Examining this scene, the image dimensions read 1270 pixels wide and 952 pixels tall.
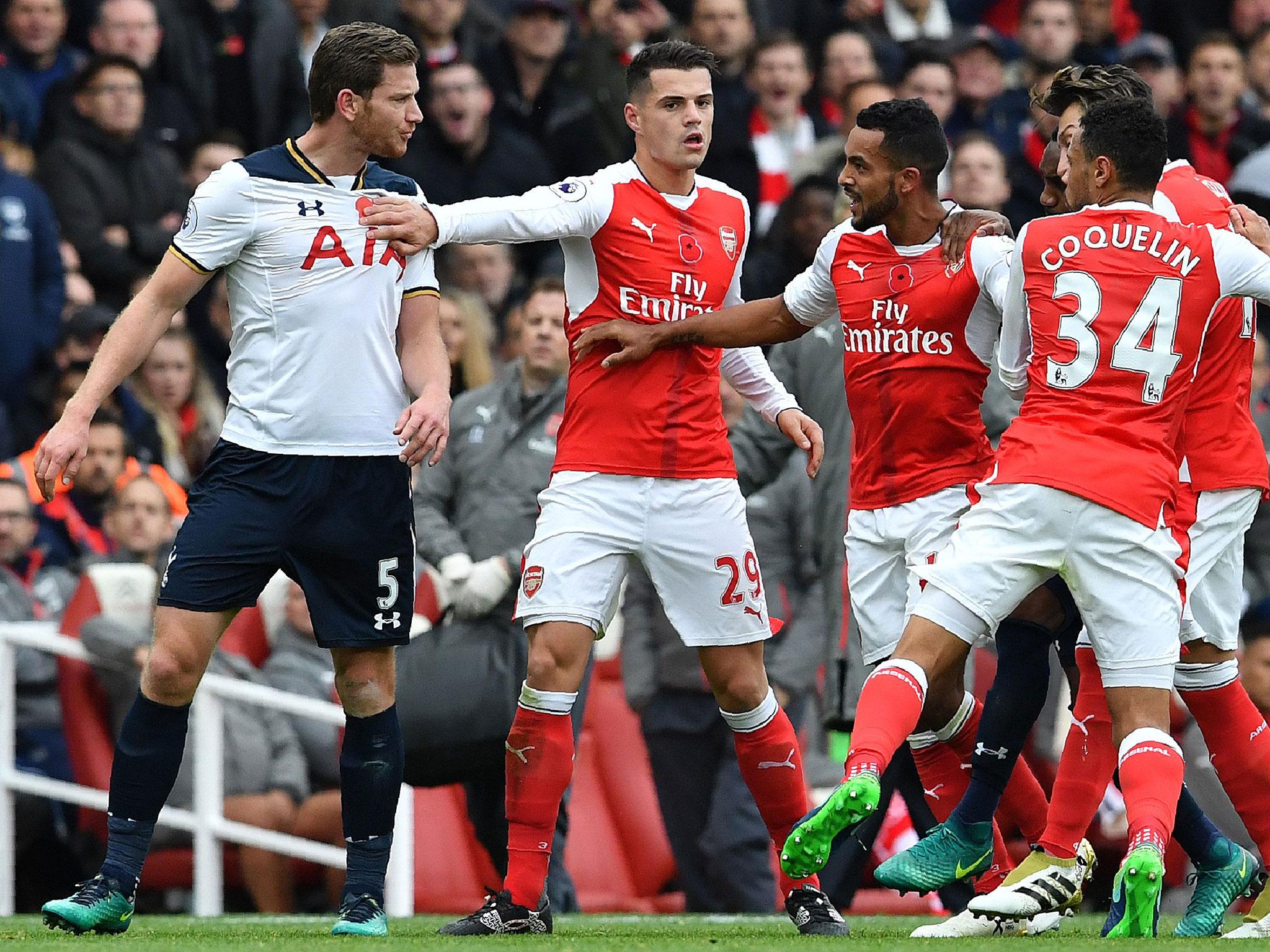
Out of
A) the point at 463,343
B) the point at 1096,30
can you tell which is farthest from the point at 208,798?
the point at 1096,30

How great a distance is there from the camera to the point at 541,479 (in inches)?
360

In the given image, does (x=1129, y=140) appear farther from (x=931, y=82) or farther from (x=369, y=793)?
(x=931, y=82)

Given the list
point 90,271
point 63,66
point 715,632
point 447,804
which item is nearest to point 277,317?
point 715,632

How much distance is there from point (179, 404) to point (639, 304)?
193 inches

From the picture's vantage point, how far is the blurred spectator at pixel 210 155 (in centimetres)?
1199

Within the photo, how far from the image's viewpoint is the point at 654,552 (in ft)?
23.1

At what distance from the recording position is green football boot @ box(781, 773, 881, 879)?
19.0 feet

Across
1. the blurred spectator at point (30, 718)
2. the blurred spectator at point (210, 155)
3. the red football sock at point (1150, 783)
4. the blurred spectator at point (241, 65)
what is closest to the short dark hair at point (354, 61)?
the red football sock at point (1150, 783)

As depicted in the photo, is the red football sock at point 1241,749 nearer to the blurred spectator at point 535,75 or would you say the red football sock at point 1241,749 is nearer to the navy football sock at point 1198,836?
the navy football sock at point 1198,836

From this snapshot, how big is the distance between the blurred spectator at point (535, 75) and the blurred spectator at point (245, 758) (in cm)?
436

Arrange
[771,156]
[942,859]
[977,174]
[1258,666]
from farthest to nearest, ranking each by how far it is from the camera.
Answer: [771,156] → [977,174] → [1258,666] → [942,859]

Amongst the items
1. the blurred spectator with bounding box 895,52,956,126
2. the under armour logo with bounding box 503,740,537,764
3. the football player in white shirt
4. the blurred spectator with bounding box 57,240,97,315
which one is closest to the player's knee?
the football player in white shirt

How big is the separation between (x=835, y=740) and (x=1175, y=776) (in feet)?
13.7

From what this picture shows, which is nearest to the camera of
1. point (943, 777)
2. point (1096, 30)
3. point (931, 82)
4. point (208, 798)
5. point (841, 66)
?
point (943, 777)
